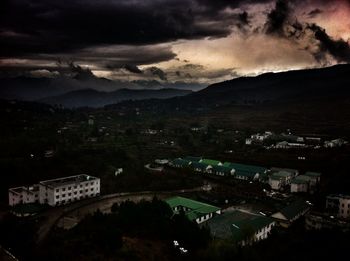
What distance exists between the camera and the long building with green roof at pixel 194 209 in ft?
66.2

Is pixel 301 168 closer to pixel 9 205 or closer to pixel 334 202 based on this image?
pixel 334 202

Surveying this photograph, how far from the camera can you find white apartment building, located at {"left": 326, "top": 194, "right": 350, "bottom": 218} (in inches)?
849

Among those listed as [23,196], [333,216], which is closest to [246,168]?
[333,216]

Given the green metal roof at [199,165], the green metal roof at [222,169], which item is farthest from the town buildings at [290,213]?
the green metal roof at [199,165]

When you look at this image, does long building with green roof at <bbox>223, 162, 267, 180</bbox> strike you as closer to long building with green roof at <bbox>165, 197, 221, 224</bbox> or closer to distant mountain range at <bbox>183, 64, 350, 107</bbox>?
long building with green roof at <bbox>165, 197, 221, 224</bbox>

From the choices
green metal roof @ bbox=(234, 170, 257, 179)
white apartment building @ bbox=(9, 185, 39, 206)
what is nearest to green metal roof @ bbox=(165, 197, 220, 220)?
white apartment building @ bbox=(9, 185, 39, 206)

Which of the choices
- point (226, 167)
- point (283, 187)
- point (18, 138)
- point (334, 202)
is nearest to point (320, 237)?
point (334, 202)

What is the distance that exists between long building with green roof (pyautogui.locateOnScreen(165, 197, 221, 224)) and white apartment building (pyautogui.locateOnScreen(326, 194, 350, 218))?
7157 mm

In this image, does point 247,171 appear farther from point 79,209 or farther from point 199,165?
point 79,209

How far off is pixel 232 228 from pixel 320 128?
43417mm

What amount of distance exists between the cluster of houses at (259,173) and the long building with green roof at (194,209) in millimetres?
8852

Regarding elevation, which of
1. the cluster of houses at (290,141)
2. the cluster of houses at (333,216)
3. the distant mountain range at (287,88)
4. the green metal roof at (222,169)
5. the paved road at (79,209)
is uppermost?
the distant mountain range at (287,88)

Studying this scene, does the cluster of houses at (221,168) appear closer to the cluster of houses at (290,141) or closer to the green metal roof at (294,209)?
the green metal roof at (294,209)

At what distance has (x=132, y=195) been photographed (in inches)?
1028
